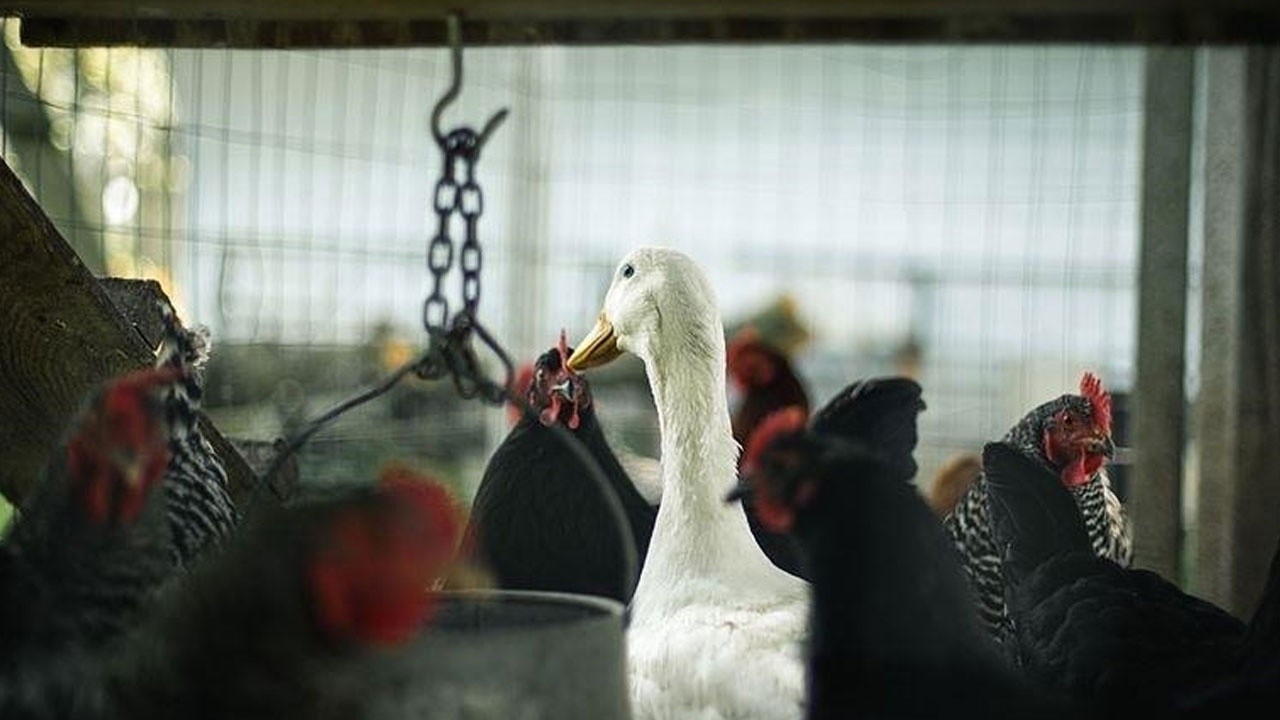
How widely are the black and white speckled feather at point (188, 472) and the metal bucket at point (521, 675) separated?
0.54 m

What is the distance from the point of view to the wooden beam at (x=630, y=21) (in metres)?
1.96

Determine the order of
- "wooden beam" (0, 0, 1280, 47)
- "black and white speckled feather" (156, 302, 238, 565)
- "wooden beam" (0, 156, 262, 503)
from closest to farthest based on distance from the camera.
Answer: "black and white speckled feather" (156, 302, 238, 565) < "wooden beam" (0, 156, 262, 503) < "wooden beam" (0, 0, 1280, 47)

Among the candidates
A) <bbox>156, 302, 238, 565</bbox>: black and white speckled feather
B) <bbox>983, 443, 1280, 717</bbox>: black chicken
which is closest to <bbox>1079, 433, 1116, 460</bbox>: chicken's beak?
<bbox>983, 443, 1280, 717</bbox>: black chicken

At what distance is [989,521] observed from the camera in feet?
5.99

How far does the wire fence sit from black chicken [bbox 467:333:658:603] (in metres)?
0.57

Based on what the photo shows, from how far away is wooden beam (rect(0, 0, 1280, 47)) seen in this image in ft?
6.42

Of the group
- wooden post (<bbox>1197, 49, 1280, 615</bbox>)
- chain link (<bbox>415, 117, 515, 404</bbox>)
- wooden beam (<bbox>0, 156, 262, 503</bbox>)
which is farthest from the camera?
wooden post (<bbox>1197, 49, 1280, 615</bbox>)

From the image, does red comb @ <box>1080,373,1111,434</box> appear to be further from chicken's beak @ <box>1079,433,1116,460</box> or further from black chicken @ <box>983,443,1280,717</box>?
black chicken @ <box>983,443,1280,717</box>

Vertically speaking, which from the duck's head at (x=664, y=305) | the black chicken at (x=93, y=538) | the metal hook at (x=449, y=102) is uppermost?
the metal hook at (x=449, y=102)

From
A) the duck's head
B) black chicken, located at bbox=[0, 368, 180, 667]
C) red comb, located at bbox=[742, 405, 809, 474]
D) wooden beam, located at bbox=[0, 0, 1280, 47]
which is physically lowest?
black chicken, located at bbox=[0, 368, 180, 667]

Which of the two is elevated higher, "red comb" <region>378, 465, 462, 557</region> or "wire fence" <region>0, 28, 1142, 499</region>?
"wire fence" <region>0, 28, 1142, 499</region>

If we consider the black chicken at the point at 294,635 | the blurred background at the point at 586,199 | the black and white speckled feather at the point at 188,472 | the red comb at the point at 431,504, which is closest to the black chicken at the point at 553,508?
the black and white speckled feather at the point at 188,472

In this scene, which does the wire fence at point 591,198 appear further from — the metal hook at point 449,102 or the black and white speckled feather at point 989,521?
the metal hook at point 449,102

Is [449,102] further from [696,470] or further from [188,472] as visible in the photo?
[696,470]
